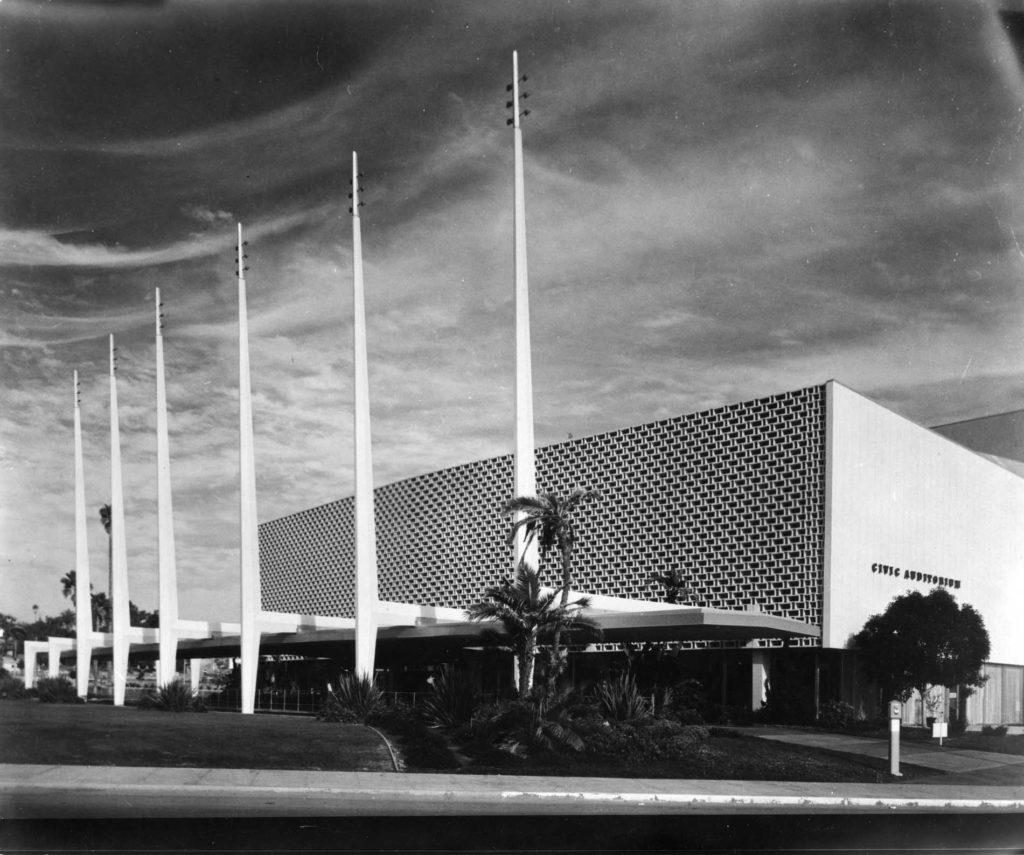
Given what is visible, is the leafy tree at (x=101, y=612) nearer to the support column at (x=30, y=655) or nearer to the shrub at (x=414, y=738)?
the support column at (x=30, y=655)

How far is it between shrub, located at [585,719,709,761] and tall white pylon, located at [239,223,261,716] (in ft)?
54.7

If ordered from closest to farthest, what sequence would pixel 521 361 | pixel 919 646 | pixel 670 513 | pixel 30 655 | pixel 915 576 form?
pixel 521 361 → pixel 919 646 → pixel 670 513 → pixel 915 576 → pixel 30 655

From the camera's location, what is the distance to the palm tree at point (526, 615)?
80.6 ft

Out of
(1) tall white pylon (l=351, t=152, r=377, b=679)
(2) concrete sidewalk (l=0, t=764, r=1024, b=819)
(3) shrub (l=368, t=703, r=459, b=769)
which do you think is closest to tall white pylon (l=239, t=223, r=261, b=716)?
(1) tall white pylon (l=351, t=152, r=377, b=679)

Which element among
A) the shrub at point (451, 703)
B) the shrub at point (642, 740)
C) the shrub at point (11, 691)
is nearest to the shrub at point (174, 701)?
the shrub at point (451, 703)

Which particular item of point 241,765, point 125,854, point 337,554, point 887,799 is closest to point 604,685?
point 887,799

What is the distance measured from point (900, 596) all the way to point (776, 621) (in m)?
10.7

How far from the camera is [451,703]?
2450 centimetres

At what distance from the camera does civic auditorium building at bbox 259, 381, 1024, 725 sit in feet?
133

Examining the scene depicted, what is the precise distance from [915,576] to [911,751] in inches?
654

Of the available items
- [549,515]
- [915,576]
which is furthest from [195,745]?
[915,576]

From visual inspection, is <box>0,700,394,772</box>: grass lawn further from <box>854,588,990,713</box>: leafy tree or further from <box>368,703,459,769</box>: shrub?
<box>854,588,990,713</box>: leafy tree

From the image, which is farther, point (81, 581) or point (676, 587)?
point (81, 581)

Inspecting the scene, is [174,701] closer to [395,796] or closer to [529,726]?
[529,726]
